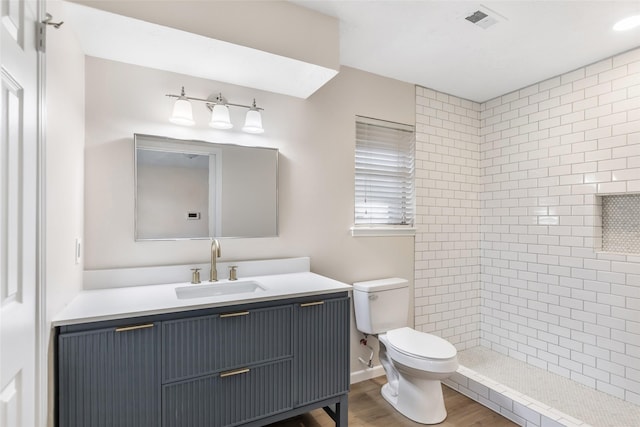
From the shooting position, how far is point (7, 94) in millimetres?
931

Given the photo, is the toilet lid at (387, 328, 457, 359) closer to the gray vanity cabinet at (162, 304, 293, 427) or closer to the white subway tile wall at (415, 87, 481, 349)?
the white subway tile wall at (415, 87, 481, 349)

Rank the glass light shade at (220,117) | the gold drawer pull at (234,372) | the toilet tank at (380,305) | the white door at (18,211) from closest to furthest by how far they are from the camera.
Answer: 1. the white door at (18,211)
2. the gold drawer pull at (234,372)
3. the glass light shade at (220,117)
4. the toilet tank at (380,305)

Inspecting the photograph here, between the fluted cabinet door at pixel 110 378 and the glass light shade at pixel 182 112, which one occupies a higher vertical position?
the glass light shade at pixel 182 112

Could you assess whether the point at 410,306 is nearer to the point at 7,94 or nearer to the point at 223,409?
the point at 223,409

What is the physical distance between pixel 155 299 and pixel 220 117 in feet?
3.66

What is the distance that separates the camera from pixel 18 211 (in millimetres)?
1002

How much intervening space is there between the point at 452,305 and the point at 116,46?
327cm

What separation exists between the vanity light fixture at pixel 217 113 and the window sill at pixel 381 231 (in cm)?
108

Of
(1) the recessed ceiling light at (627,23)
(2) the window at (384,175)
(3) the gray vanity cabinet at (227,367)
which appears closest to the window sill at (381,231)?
(2) the window at (384,175)

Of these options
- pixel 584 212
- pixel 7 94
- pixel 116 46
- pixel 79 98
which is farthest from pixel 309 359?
pixel 584 212

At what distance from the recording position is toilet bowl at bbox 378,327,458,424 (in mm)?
2047

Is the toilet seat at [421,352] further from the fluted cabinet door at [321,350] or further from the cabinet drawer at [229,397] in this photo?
the cabinet drawer at [229,397]

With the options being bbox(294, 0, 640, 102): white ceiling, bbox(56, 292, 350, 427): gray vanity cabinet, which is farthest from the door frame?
A: bbox(294, 0, 640, 102): white ceiling

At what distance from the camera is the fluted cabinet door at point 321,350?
178 centimetres
